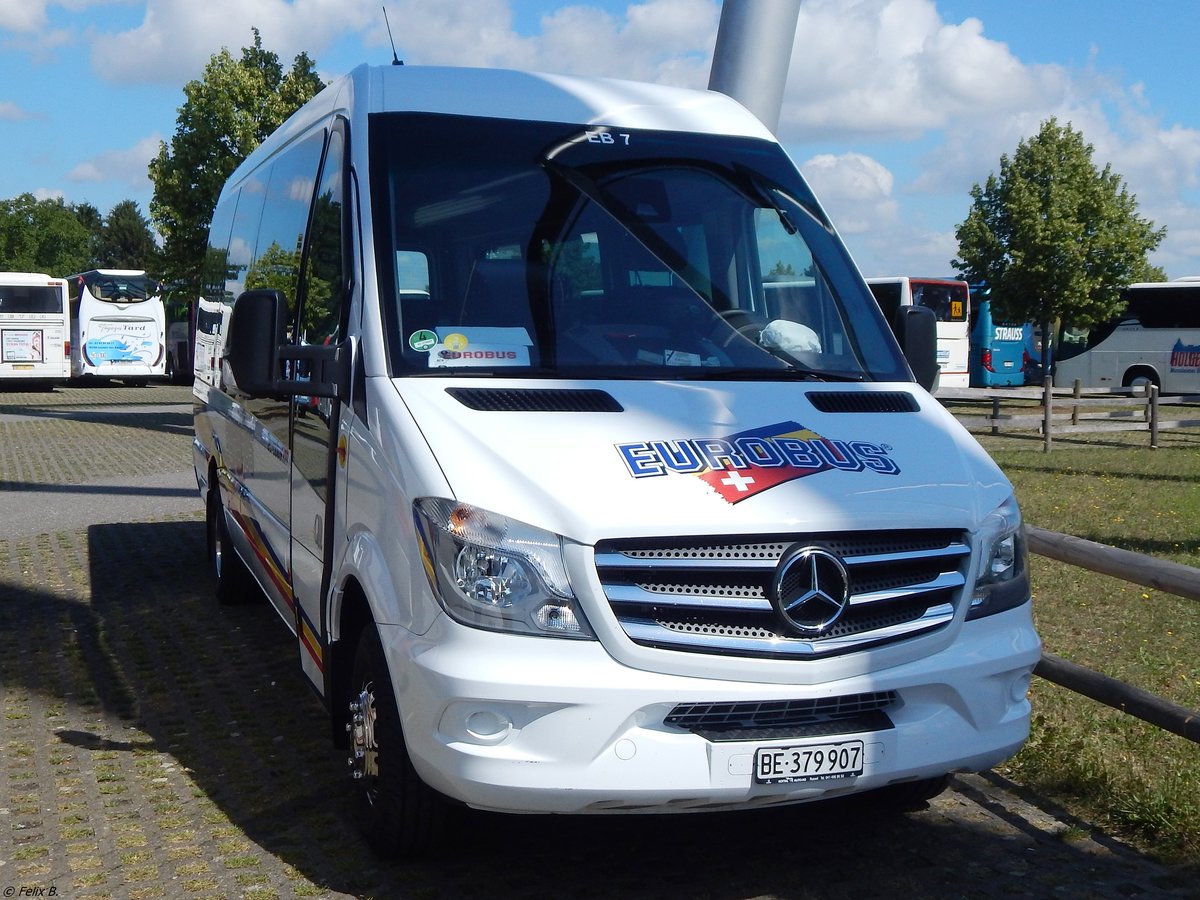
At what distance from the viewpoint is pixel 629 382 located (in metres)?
4.66

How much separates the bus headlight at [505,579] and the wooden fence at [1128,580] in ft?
7.90

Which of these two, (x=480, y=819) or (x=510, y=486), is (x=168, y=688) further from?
(x=510, y=486)

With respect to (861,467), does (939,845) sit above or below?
below

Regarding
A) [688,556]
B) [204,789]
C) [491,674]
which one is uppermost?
[688,556]

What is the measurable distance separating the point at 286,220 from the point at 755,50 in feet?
11.8

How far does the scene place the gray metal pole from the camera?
28.2 ft

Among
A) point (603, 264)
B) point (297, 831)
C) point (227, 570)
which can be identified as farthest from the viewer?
point (227, 570)

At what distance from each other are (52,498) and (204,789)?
410 inches

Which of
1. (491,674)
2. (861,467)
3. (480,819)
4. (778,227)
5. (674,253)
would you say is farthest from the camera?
(778,227)

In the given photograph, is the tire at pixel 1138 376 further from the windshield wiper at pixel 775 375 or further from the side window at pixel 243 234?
the windshield wiper at pixel 775 375

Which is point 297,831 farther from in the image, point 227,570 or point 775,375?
point 227,570

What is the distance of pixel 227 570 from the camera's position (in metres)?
8.77

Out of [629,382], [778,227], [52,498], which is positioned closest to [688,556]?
[629,382]

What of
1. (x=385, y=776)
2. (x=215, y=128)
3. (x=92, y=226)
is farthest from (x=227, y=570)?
(x=92, y=226)
